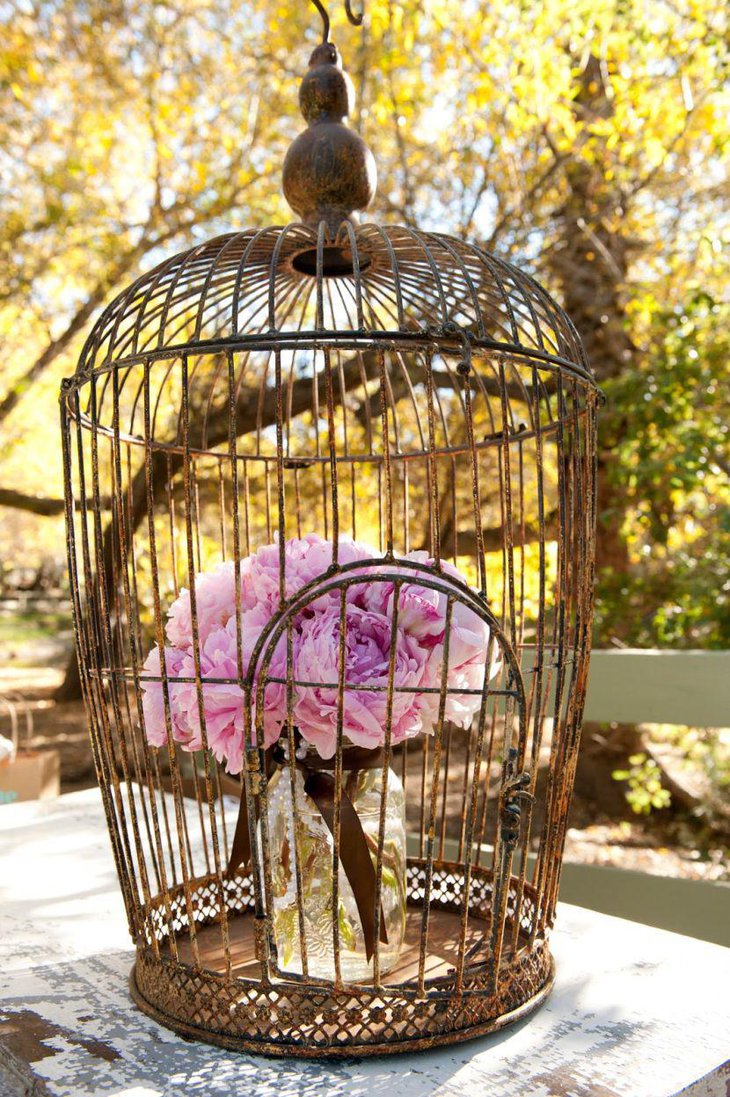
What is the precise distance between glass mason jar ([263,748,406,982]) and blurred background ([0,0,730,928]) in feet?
3.19

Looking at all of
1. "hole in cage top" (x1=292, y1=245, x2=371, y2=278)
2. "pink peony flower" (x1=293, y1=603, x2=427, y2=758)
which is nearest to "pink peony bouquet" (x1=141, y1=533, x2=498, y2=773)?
"pink peony flower" (x1=293, y1=603, x2=427, y2=758)

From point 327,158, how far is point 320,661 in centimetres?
53

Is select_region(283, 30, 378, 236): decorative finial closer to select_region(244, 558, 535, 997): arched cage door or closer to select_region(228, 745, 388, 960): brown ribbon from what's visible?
select_region(244, 558, 535, 997): arched cage door

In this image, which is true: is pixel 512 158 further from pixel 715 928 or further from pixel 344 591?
pixel 344 591

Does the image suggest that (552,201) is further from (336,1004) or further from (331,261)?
(336,1004)

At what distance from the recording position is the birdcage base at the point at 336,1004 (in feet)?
2.49

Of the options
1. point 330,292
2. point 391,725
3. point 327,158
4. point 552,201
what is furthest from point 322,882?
point 552,201

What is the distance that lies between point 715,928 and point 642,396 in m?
1.82

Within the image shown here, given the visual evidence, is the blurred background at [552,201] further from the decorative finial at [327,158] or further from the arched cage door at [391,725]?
the decorative finial at [327,158]

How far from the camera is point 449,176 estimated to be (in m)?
3.65

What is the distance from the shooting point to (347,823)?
0.81 meters

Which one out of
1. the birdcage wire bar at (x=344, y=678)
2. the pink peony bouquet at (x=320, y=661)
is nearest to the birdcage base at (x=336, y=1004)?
the birdcage wire bar at (x=344, y=678)

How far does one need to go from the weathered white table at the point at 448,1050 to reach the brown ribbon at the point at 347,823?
0.40 feet

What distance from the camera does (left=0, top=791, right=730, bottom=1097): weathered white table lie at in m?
0.73
